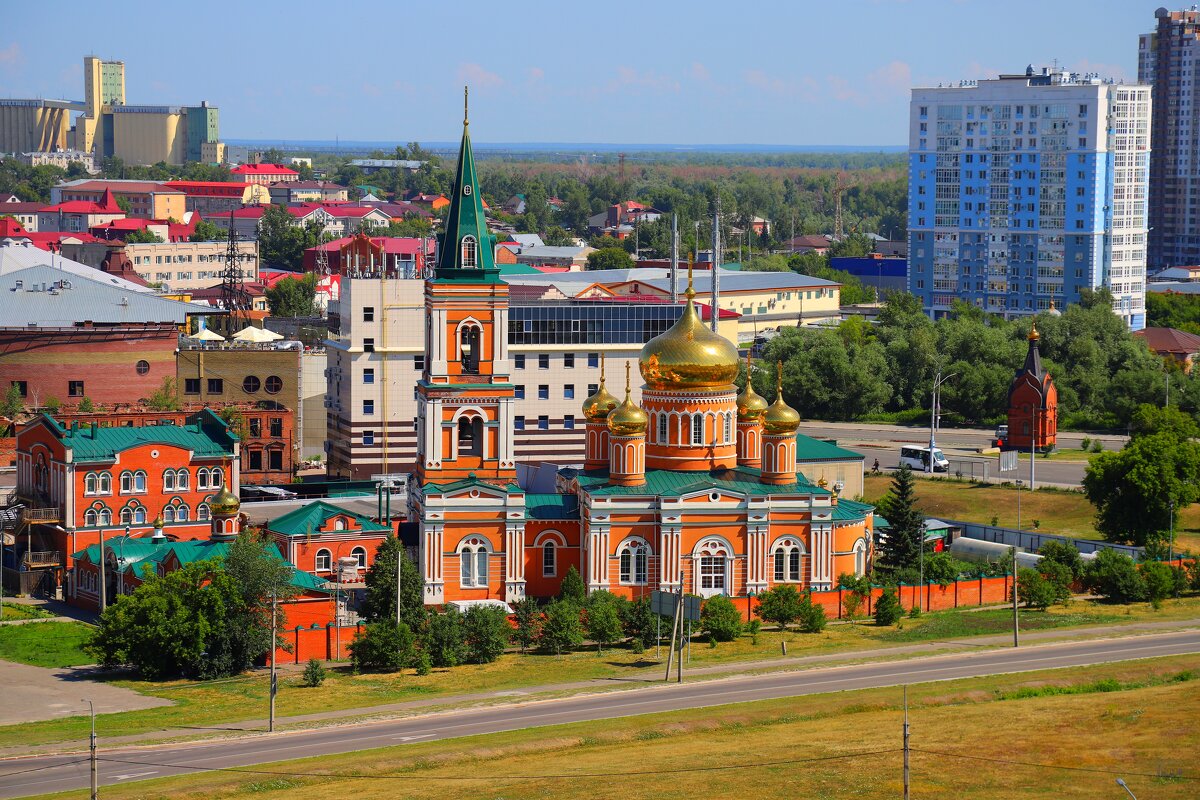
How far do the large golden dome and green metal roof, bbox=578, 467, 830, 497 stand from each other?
2.82 meters

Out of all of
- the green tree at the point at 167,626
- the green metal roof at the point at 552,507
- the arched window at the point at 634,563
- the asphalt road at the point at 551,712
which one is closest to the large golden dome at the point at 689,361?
the green metal roof at the point at 552,507

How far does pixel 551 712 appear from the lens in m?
49.1

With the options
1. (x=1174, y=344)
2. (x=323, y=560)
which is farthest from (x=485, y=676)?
(x=1174, y=344)

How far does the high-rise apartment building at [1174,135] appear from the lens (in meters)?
183

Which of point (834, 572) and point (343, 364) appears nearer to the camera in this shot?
point (834, 572)

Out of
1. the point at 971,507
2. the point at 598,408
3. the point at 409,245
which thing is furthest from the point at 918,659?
the point at 409,245

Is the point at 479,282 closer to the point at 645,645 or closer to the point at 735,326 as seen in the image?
the point at 645,645

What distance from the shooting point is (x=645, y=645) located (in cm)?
5656

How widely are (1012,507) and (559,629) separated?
30149 mm

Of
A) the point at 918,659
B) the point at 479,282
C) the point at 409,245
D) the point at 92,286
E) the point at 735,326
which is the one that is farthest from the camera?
the point at 409,245

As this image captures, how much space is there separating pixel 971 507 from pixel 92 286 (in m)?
42.8

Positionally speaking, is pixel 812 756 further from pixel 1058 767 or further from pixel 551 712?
pixel 551 712

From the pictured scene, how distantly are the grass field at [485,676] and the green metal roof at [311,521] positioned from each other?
816cm

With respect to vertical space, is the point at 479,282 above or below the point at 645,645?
above
